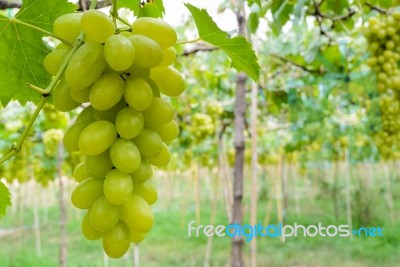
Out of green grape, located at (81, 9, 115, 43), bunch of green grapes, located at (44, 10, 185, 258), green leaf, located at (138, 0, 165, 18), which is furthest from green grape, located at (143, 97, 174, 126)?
green leaf, located at (138, 0, 165, 18)

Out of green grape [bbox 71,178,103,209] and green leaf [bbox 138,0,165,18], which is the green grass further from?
green grape [bbox 71,178,103,209]

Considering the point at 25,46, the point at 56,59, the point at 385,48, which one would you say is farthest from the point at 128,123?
the point at 385,48

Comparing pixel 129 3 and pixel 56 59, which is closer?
pixel 56 59

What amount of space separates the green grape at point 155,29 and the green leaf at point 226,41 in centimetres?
13

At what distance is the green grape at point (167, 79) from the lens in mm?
634

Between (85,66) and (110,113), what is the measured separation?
83 millimetres

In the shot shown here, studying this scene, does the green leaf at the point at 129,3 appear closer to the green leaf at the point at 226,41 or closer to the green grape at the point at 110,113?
the green leaf at the point at 226,41

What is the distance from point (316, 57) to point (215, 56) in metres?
2.76

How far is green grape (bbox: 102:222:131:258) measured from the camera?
555 mm

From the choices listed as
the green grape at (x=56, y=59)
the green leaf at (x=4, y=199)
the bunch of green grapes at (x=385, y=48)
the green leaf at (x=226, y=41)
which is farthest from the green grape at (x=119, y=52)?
the bunch of green grapes at (x=385, y=48)

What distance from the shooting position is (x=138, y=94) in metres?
0.56

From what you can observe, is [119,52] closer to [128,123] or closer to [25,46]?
[128,123]

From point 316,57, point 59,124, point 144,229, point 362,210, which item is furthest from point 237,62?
point 362,210

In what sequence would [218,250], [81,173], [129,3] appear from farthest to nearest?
[218,250] < [129,3] < [81,173]
